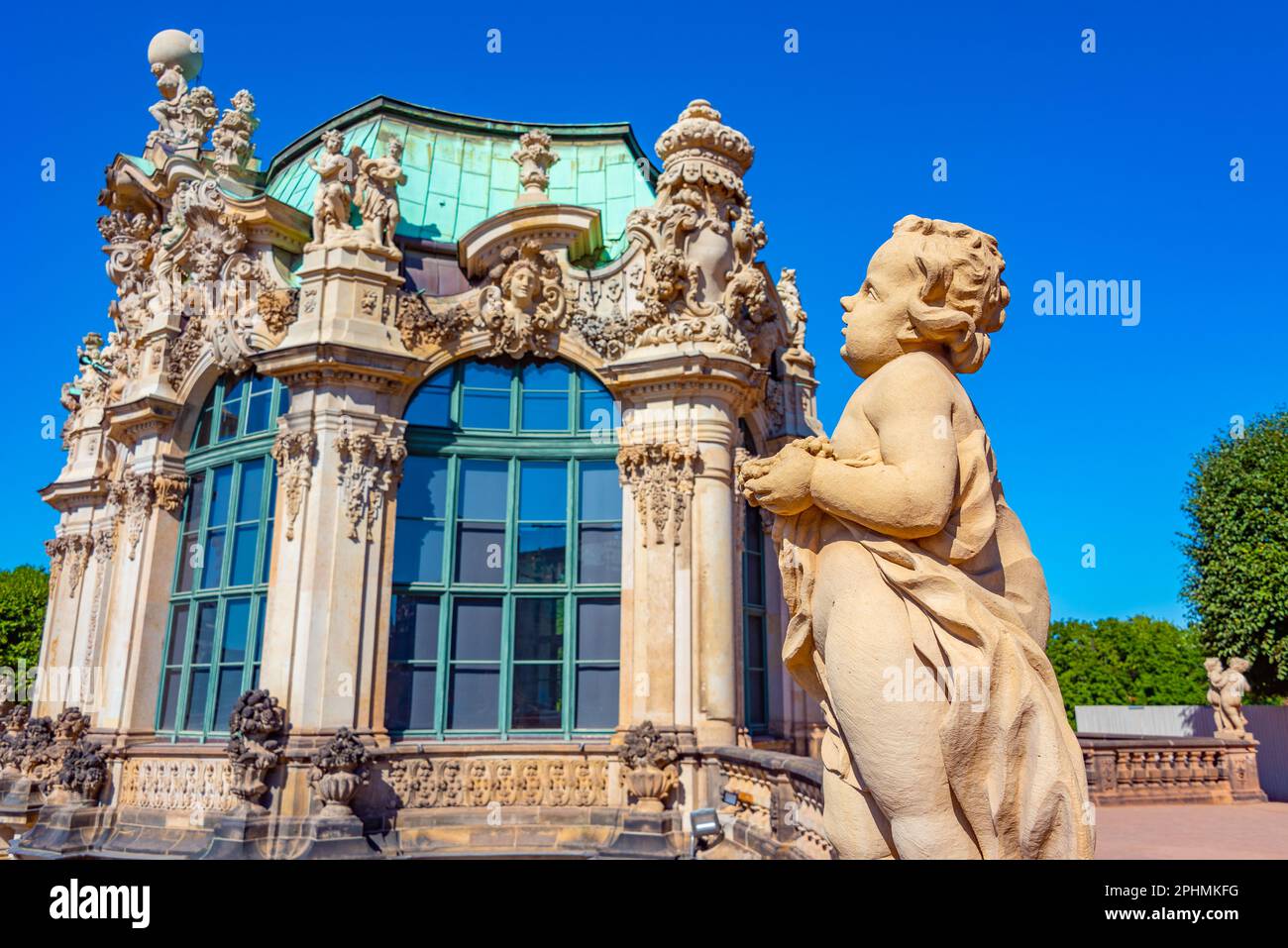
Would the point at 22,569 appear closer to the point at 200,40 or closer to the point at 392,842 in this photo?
the point at 200,40

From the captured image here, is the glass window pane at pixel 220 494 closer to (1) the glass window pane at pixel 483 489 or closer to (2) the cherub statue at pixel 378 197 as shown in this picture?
(1) the glass window pane at pixel 483 489

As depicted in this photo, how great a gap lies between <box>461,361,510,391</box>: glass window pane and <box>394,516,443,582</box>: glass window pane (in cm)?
206

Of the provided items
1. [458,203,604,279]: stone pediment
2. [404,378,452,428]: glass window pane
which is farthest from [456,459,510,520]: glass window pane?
[458,203,604,279]: stone pediment

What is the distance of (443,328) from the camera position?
45.0 ft

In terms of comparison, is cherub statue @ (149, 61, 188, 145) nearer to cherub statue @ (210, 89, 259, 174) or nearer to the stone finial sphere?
the stone finial sphere

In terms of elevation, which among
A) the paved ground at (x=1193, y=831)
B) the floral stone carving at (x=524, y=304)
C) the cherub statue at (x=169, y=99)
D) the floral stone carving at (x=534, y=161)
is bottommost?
the paved ground at (x=1193, y=831)

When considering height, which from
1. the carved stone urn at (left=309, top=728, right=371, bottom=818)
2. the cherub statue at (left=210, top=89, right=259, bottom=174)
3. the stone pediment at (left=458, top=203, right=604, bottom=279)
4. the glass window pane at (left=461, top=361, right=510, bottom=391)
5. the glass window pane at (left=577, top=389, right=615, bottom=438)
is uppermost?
the cherub statue at (left=210, top=89, right=259, bottom=174)

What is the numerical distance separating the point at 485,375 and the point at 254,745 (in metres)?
5.61

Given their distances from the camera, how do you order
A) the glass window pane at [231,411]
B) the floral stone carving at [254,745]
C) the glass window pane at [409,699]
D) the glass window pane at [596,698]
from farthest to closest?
the glass window pane at [231,411] < the glass window pane at [596,698] < the glass window pane at [409,699] < the floral stone carving at [254,745]

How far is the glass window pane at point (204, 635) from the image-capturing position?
14039 mm

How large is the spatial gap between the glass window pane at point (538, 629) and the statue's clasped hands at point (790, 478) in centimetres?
942

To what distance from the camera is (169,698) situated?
47.3 feet

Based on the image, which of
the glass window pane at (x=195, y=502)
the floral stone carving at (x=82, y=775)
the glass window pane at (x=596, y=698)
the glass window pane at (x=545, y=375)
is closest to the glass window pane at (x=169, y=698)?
the floral stone carving at (x=82, y=775)

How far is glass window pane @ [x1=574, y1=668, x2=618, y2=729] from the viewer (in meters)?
12.9
